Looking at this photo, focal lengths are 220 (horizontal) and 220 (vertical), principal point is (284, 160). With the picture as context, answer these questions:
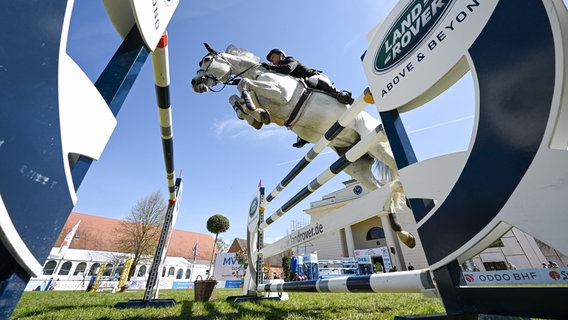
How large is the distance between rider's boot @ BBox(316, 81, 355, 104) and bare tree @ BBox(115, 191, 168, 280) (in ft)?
52.7

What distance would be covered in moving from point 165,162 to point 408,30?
2779 millimetres

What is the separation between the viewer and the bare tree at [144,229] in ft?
48.2

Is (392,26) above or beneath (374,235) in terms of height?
beneath

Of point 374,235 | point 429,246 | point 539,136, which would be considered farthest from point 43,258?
point 374,235

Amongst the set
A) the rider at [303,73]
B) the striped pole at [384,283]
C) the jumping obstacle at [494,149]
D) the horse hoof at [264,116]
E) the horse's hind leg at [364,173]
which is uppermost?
the rider at [303,73]

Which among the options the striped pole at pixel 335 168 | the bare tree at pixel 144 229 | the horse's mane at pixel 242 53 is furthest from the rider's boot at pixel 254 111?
the bare tree at pixel 144 229

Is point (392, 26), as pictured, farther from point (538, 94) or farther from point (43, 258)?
point (43, 258)

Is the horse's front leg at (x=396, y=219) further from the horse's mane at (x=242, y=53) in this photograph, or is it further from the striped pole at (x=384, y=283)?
the horse's mane at (x=242, y=53)

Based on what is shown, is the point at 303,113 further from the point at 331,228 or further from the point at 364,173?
the point at 331,228

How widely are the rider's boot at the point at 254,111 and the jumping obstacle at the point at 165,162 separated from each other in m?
0.64

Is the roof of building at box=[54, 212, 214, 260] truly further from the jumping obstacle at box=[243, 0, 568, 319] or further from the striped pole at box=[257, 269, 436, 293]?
the jumping obstacle at box=[243, 0, 568, 319]

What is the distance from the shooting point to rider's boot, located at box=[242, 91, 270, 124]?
1999 millimetres

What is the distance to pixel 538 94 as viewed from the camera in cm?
55

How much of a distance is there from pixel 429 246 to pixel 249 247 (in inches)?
115
